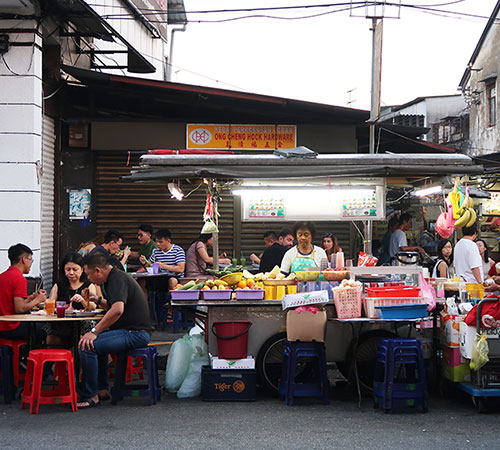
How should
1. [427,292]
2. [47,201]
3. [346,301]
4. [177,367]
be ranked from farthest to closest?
1. [47,201]
2. [177,367]
3. [427,292]
4. [346,301]

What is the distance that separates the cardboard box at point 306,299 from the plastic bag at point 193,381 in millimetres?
1288

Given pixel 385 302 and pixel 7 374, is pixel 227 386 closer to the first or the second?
pixel 385 302

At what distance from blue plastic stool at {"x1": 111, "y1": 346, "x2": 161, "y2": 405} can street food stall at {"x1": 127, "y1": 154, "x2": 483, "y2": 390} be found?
0.74 meters

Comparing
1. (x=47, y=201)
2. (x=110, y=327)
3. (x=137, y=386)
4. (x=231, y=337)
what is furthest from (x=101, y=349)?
(x=47, y=201)

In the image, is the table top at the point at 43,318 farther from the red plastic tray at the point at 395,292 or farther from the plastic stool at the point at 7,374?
the red plastic tray at the point at 395,292

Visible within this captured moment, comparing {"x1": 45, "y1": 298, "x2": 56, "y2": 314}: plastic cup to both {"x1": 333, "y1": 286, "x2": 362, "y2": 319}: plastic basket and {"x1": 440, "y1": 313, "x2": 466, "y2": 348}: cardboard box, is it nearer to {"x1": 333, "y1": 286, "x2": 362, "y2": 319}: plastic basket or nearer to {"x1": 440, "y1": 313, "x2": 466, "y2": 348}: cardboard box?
{"x1": 333, "y1": 286, "x2": 362, "y2": 319}: plastic basket

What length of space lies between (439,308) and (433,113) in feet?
95.7

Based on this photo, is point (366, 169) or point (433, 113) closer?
point (366, 169)

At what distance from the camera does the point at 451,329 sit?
27.0ft

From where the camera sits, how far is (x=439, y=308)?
28.7 ft

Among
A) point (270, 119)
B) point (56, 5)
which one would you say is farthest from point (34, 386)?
point (270, 119)

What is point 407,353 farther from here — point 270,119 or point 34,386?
point 270,119

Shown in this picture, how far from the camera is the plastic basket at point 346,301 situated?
321 inches

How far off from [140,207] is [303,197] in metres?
5.44
